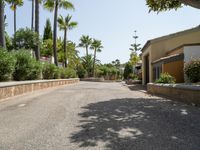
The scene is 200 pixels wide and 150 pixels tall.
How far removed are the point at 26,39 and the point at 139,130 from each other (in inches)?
1104

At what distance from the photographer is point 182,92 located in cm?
1306

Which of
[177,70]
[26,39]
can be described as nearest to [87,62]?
[26,39]

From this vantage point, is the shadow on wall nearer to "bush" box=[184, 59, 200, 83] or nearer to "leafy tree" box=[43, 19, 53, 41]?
"bush" box=[184, 59, 200, 83]

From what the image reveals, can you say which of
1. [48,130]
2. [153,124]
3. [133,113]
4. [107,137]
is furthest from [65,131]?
[133,113]

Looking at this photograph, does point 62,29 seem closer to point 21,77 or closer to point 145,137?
point 21,77

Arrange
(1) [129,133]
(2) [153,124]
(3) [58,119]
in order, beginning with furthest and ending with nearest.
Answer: (3) [58,119]
(2) [153,124]
(1) [129,133]

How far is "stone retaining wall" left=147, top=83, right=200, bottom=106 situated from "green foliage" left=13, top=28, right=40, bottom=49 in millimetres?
18018

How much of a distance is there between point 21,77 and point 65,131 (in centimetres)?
1256

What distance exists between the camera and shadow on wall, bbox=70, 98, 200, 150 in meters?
5.27

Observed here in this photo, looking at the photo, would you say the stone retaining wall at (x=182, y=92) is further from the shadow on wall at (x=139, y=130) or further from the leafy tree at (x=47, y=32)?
the leafy tree at (x=47, y=32)

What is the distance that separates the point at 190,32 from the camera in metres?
27.7

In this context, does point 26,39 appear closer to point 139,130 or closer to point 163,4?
point 163,4

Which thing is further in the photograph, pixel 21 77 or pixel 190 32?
pixel 190 32

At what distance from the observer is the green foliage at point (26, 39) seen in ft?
103
